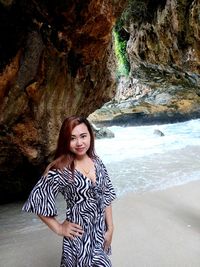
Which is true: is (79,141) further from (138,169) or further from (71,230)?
(138,169)

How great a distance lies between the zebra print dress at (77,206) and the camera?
2141 mm

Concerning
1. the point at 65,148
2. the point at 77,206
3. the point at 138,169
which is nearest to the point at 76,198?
the point at 77,206

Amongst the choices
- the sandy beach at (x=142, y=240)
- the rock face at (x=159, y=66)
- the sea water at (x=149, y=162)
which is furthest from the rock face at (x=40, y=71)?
the rock face at (x=159, y=66)

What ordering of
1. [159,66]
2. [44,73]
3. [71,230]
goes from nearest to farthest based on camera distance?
[71,230], [44,73], [159,66]

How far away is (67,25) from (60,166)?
2.19 m

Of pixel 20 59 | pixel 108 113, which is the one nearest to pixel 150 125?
pixel 108 113

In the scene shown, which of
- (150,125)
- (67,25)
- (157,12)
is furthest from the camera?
(157,12)

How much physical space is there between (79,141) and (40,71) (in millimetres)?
2309

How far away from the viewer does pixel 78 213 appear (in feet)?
7.12

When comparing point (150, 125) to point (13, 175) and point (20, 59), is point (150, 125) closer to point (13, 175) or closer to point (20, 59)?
point (13, 175)

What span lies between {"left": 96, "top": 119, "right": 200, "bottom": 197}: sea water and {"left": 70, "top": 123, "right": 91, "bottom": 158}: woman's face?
3.59 m

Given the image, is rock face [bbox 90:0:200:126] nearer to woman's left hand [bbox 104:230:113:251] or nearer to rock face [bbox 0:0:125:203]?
rock face [bbox 0:0:125:203]

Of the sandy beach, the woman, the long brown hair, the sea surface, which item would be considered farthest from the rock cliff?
the woman

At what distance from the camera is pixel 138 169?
300 inches
